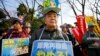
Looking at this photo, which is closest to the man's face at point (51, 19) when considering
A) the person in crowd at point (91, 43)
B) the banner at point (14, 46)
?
the banner at point (14, 46)

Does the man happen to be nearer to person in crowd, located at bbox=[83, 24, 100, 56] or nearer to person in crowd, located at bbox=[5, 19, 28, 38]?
person in crowd, located at bbox=[5, 19, 28, 38]

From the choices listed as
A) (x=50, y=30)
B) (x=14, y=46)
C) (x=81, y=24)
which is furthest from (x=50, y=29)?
(x=81, y=24)

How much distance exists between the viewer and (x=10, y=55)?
5.86 meters

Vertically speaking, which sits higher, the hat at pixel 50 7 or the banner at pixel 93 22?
the hat at pixel 50 7

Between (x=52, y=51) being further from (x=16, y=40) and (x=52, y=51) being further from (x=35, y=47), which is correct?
(x=16, y=40)

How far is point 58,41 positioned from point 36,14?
56.7ft

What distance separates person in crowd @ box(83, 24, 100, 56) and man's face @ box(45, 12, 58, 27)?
2.57 meters

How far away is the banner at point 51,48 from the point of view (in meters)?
3.87

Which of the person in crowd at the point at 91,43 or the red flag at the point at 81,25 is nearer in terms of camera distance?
the person in crowd at the point at 91,43

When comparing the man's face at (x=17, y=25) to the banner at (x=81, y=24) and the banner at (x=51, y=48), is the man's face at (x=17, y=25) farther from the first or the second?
the banner at (x=51, y=48)

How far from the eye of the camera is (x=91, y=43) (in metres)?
6.40

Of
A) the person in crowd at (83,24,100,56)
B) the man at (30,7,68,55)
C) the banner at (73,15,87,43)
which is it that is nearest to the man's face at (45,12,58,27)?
the man at (30,7,68,55)

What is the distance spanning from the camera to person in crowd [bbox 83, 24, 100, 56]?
21.0 feet

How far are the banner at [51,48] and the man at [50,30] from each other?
0.27ft
